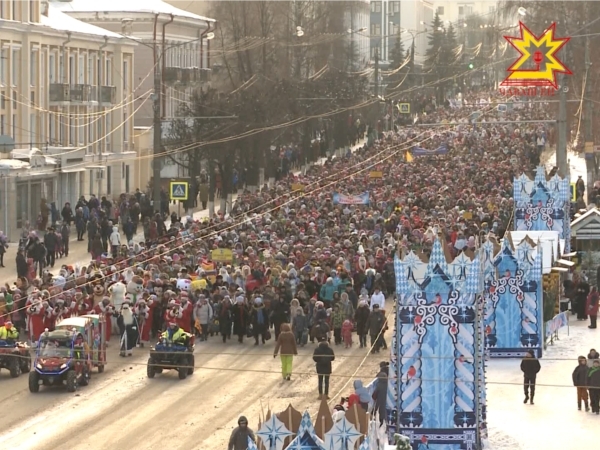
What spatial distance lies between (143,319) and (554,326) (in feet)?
22.4

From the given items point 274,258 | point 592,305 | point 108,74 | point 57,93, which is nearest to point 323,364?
point 592,305

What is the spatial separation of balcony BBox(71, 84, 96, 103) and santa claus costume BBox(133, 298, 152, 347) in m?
27.6

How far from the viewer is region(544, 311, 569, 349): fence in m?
29.7

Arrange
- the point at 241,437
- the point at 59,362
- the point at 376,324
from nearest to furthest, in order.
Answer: the point at 241,437 → the point at 59,362 → the point at 376,324

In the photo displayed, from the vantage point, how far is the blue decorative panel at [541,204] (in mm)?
37281

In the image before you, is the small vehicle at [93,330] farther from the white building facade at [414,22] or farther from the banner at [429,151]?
the white building facade at [414,22]

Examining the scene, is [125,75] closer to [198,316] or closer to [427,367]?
[198,316]

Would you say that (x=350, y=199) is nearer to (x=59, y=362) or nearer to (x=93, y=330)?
(x=93, y=330)

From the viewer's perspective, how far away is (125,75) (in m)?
63.6

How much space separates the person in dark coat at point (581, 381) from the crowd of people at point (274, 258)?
3701 millimetres

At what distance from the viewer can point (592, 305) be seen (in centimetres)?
3272

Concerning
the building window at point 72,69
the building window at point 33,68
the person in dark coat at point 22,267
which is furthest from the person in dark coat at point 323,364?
the building window at point 72,69

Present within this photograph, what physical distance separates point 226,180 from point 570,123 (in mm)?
16847

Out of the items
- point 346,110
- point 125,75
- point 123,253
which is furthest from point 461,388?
point 346,110
